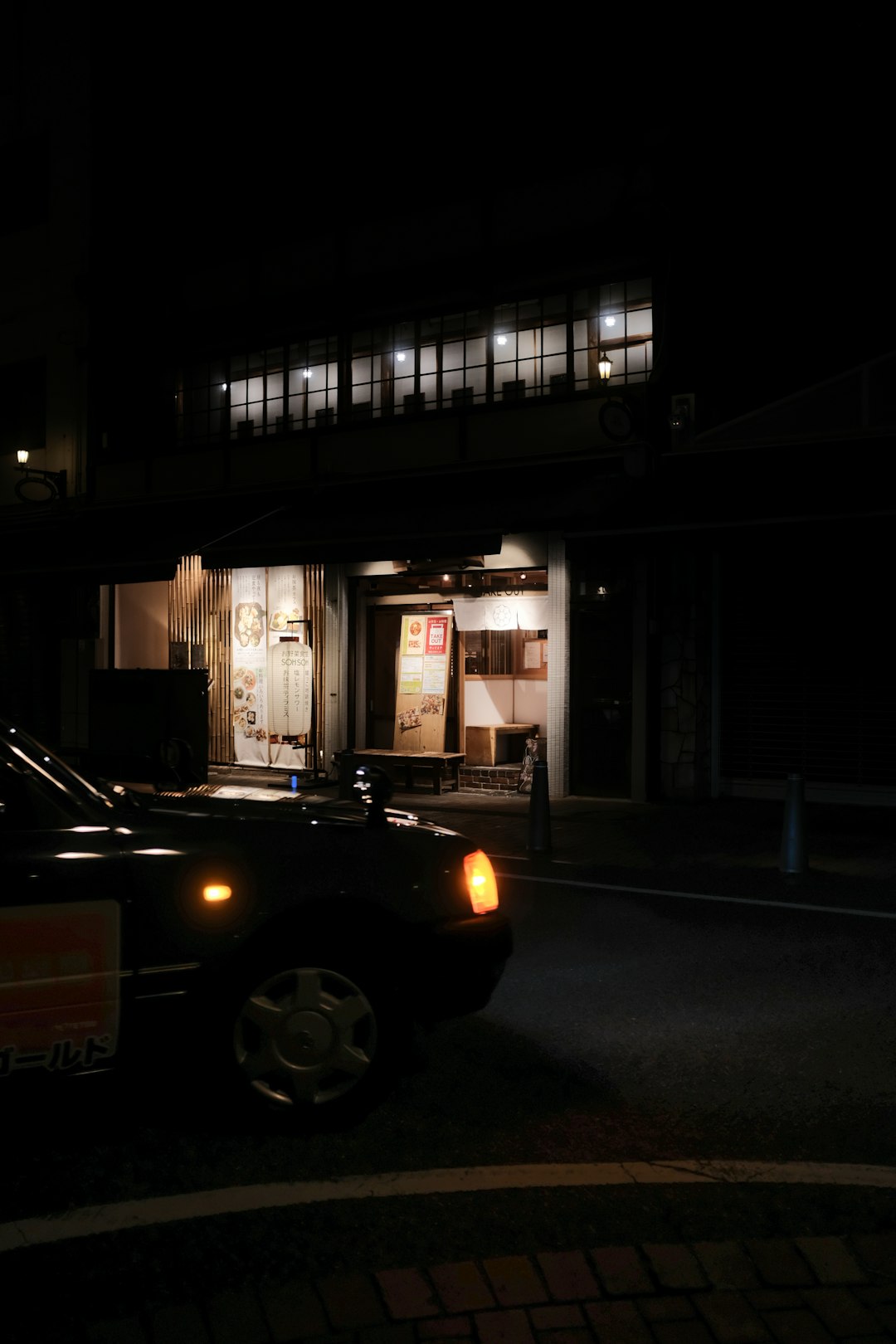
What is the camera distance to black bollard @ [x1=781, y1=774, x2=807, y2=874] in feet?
32.0

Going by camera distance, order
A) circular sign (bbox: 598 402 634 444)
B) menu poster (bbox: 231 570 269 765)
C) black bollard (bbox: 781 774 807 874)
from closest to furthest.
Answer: black bollard (bbox: 781 774 807 874), circular sign (bbox: 598 402 634 444), menu poster (bbox: 231 570 269 765)

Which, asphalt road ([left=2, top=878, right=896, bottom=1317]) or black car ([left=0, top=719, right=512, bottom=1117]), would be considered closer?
asphalt road ([left=2, top=878, right=896, bottom=1317])

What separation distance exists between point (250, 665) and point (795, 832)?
421 inches

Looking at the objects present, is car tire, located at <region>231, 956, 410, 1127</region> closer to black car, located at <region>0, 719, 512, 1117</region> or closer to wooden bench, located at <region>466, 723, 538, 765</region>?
black car, located at <region>0, 719, 512, 1117</region>

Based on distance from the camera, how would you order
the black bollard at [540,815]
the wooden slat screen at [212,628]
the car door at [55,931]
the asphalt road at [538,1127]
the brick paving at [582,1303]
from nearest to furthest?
the brick paving at [582,1303] → the asphalt road at [538,1127] → the car door at [55,931] → the black bollard at [540,815] → the wooden slat screen at [212,628]

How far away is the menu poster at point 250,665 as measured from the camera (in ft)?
59.9

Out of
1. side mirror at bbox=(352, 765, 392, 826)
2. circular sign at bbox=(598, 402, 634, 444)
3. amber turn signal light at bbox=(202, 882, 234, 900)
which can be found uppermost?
circular sign at bbox=(598, 402, 634, 444)

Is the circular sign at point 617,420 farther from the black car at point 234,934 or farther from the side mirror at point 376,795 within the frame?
the black car at point 234,934

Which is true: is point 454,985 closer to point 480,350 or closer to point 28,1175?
point 28,1175

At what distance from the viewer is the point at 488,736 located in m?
16.3

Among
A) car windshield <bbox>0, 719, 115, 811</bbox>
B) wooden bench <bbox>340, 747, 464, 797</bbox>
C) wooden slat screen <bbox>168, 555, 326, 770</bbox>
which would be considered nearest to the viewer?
car windshield <bbox>0, 719, 115, 811</bbox>

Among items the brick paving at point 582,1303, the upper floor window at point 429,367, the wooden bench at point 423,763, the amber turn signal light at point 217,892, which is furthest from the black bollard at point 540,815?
the brick paving at point 582,1303

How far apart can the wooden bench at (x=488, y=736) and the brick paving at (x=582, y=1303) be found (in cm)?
1301

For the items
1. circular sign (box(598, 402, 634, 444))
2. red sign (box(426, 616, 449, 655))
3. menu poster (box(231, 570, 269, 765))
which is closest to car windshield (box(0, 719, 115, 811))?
circular sign (box(598, 402, 634, 444))
